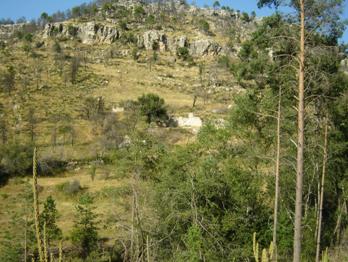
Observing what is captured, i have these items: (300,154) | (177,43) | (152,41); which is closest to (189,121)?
(300,154)

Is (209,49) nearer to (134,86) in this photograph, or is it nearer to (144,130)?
(134,86)

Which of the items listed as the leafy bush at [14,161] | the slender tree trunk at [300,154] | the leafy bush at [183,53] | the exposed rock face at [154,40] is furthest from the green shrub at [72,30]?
the slender tree trunk at [300,154]

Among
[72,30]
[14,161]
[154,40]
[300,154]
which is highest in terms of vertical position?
[72,30]

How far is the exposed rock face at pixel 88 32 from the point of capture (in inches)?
4938

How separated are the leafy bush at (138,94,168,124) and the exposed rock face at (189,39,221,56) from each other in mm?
63951

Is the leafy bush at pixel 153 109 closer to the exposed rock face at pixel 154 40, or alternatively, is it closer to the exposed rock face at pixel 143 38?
the exposed rock face at pixel 154 40

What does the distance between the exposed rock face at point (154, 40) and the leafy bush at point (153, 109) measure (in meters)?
62.6

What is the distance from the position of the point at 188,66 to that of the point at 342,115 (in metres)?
89.3

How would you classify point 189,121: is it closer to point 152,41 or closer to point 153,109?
point 153,109

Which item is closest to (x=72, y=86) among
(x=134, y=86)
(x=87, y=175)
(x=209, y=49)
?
(x=134, y=86)

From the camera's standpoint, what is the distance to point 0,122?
54.7 m

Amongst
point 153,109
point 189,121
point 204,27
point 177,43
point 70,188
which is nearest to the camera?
point 70,188

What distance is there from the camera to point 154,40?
12475 centimetres

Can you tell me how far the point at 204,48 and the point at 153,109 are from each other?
67.1m
